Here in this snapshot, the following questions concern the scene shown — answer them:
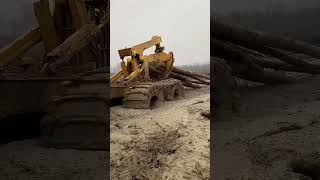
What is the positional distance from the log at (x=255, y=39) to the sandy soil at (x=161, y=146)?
102cm

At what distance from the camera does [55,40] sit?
462cm

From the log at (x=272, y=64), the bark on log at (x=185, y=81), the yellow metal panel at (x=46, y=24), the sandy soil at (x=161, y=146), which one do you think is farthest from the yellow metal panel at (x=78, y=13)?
the bark on log at (x=185, y=81)

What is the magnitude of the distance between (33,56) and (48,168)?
2.69 metres

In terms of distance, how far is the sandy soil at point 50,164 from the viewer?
2.88 m

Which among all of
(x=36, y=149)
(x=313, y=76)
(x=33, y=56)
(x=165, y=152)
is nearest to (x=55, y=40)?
(x=33, y=56)

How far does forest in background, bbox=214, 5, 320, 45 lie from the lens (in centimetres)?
384

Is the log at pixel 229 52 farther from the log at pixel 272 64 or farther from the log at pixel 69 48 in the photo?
the log at pixel 69 48

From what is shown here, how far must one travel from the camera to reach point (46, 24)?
4516 millimetres

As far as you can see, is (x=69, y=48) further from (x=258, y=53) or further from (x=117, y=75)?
(x=258, y=53)

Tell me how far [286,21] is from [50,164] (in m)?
2.75

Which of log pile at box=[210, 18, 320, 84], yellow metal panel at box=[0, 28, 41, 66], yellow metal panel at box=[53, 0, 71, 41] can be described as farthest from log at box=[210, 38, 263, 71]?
yellow metal panel at box=[0, 28, 41, 66]

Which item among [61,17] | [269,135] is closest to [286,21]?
[269,135]

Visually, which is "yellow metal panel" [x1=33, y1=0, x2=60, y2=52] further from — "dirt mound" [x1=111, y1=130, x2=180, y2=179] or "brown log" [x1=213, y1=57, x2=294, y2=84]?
"brown log" [x1=213, y1=57, x2=294, y2=84]

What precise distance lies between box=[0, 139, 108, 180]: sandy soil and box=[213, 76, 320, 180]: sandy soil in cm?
100
